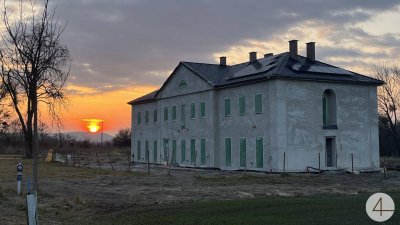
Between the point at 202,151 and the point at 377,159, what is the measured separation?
43.5 ft

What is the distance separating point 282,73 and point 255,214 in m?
22.1

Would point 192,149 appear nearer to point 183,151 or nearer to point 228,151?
point 183,151

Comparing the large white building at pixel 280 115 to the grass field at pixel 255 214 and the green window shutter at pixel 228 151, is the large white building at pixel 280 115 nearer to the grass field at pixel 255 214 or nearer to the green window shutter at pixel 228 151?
the green window shutter at pixel 228 151

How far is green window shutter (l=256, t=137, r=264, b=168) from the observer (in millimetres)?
35438

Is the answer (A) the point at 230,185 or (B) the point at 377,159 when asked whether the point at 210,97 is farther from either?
(A) the point at 230,185

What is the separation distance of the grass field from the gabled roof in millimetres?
19456

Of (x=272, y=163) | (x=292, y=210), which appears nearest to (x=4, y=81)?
(x=272, y=163)

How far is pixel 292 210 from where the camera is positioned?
1391 centimetres

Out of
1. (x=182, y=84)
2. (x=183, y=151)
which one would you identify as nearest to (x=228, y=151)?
(x=183, y=151)

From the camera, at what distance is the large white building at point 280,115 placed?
34562 mm

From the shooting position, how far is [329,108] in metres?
36.9

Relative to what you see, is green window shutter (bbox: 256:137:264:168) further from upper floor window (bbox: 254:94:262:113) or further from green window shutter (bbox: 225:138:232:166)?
green window shutter (bbox: 225:138:232:166)

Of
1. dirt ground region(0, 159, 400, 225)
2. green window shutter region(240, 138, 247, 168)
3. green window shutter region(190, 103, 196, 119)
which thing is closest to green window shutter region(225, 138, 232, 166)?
green window shutter region(240, 138, 247, 168)

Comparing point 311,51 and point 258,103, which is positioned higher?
point 311,51
